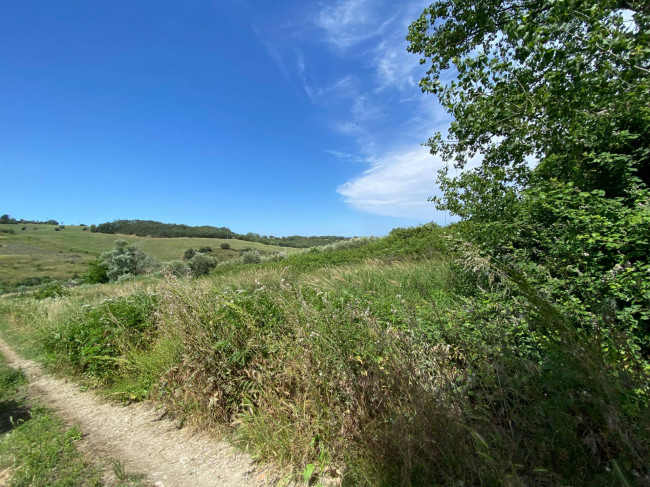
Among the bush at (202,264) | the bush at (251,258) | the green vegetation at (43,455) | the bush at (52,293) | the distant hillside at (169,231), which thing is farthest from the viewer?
the distant hillside at (169,231)

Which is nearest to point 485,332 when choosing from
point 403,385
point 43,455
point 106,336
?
point 403,385

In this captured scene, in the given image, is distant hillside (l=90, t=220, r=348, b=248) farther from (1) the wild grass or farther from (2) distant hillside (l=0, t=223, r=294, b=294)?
(1) the wild grass

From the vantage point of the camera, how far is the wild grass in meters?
1.66

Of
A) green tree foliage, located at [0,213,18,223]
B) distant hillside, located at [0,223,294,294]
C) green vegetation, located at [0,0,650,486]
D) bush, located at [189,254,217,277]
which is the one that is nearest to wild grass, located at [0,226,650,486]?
green vegetation, located at [0,0,650,486]

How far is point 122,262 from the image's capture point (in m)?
32.4

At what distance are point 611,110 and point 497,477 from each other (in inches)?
223

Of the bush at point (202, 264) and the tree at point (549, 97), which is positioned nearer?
the tree at point (549, 97)

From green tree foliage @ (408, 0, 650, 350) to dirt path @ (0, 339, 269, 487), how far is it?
3.33 metres

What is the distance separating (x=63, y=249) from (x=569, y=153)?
327ft

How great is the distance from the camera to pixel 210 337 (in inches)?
151

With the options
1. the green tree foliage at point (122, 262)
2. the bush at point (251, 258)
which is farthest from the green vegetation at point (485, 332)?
the green tree foliage at point (122, 262)

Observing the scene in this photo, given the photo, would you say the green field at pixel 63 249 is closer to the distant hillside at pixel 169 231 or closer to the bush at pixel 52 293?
the distant hillside at pixel 169 231

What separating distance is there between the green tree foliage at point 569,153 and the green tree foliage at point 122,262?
1326 inches

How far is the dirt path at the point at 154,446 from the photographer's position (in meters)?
2.79
